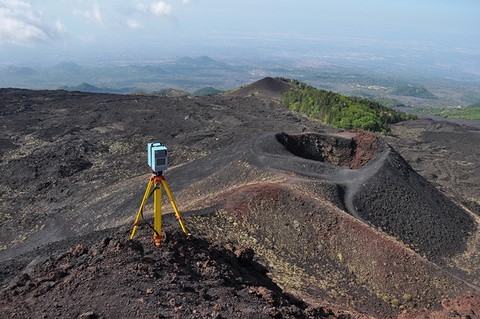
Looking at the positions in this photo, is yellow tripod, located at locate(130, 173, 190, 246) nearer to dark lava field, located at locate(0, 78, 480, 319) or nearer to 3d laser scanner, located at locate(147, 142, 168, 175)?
3d laser scanner, located at locate(147, 142, 168, 175)

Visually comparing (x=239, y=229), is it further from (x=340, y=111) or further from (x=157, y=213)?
(x=340, y=111)

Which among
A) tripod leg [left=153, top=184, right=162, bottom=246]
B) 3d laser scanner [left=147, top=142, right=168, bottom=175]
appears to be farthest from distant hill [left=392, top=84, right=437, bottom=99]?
3d laser scanner [left=147, top=142, right=168, bottom=175]

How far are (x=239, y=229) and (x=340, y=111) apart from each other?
128 feet

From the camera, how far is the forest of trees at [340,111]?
51.3 m

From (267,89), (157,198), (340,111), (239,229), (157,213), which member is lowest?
(239,229)

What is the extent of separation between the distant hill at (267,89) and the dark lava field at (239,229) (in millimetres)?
27288

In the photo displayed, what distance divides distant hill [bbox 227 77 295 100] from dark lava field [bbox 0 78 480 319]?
2729 centimetres

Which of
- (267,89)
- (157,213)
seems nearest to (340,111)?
(267,89)

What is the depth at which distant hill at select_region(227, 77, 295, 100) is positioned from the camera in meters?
68.2

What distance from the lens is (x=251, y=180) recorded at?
21.3 metres

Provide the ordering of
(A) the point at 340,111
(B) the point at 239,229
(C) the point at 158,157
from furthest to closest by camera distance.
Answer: (A) the point at 340,111 < (B) the point at 239,229 < (C) the point at 158,157

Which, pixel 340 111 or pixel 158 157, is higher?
pixel 158 157

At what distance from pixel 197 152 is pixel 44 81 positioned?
181719 millimetres

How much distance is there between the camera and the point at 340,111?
5347 cm
